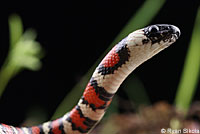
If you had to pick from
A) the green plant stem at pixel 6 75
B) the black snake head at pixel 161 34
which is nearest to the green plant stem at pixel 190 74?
the black snake head at pixel 161 34

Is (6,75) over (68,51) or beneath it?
over

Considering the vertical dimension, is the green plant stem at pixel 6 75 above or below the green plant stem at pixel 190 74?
above

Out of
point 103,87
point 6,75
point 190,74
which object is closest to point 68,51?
point 6,75

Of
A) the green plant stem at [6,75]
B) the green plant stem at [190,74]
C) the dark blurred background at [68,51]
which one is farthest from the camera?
the dark blurred background at [68,51]

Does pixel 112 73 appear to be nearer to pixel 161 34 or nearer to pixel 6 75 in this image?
pixel 161 34

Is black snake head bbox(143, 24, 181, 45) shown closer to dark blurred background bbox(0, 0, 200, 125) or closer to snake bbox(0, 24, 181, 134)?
snake bbox(0, 24, 181, 134)

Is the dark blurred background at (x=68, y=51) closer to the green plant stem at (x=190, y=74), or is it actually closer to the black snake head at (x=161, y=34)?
the green plant stem at (x=190, y=74)

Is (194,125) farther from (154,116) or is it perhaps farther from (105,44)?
(105,44)
